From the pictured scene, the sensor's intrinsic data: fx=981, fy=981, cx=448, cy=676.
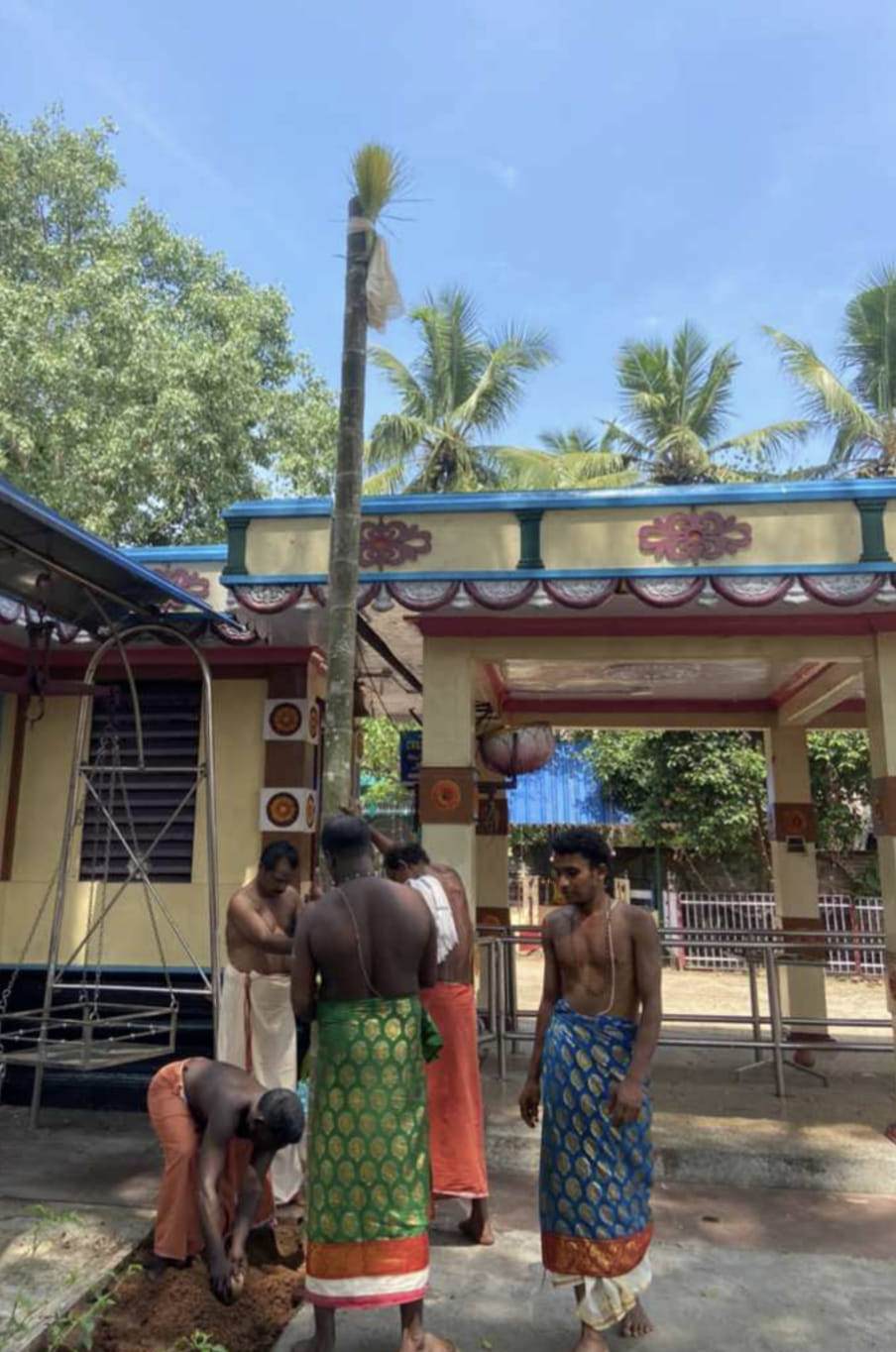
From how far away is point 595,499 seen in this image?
4875mm

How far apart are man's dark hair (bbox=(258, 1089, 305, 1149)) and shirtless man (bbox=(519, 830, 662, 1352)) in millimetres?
819

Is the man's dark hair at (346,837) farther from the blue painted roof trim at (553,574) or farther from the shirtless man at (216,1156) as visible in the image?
the blue painted roof trim at (553,574)

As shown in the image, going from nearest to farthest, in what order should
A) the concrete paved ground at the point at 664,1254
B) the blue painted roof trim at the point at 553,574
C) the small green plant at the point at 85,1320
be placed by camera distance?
the small green plant at the point at 85,1320 → the concrete paved ground at the point at 664,1254 → the blue painted roof trim at the point at 553,574

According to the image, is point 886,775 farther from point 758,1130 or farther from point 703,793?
point 703,793

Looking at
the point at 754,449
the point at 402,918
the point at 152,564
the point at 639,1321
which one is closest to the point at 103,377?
the point at 152,564

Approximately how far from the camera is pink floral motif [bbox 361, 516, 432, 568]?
4918 mm

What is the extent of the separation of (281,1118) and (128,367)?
1152cm

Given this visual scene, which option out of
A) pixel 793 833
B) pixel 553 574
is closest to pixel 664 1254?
pixel 553 574

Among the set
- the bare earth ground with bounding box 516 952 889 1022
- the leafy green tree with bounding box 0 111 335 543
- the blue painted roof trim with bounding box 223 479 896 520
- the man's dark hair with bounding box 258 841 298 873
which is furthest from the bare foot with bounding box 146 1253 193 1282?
the leafy green tree with bounding box 0 111 335 543

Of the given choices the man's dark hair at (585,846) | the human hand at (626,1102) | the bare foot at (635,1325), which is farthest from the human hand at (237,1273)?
the man's dark hair at (585,846)

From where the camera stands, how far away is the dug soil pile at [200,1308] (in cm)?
308

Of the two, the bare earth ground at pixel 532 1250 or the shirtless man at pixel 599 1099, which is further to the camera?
the bare earth ground at pixel 532 1250

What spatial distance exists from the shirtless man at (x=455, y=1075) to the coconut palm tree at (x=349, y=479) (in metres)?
0.67

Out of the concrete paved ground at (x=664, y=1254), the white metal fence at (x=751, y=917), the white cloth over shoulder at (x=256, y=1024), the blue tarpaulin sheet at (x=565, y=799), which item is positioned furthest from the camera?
the blue tarpaulin sheet at (x=565, y=799)
